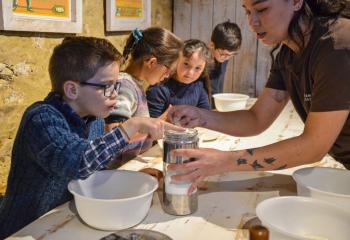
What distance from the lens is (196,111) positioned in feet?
4.97

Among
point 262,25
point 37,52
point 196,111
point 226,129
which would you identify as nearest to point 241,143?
point 226,129

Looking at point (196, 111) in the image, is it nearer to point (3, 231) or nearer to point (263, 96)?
point (263, 96)

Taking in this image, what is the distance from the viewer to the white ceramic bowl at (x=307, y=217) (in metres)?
0.83

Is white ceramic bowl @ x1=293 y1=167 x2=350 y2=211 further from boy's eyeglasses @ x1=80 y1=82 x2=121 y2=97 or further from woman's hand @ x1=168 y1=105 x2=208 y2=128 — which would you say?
boy's eyeglasses @ x1=80 y1=82 x2=121 y2=97

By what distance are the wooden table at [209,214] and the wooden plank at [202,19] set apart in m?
2.31

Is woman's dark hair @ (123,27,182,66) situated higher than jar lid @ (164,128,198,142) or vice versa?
woman's dark hair @ (123,27,182,66)

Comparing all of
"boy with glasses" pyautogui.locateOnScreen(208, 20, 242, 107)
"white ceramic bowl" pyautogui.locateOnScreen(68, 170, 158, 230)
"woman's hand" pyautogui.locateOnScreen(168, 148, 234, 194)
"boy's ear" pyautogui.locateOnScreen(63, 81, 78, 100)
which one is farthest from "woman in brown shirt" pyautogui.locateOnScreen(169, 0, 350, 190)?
"boy with glasses" pyautogui.locateOnScreen(208, 20, 242, 107)

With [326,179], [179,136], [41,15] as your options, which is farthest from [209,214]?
[41,15]

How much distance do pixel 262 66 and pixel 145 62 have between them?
1794 millimetres

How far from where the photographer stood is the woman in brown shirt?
1051 millimetres

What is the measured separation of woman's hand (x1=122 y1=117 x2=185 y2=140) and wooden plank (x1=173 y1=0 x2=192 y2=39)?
2.60 meters

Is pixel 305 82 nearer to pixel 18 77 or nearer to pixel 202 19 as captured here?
pixel 18 77

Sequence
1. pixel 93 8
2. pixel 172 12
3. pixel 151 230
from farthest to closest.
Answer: pixel 172 12 < pixel 93 8 < pixel 151 230

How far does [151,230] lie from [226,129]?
2.46ft
